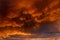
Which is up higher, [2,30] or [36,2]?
[36,2]

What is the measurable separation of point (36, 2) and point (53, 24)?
0.25 m

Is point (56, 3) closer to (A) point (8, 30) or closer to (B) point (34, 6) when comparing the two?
(B) point (34, 6)

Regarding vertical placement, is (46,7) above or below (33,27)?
above

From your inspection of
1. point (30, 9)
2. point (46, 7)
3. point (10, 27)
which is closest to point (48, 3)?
point (46, 7)

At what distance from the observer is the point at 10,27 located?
49.3 inches

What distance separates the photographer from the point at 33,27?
1.26 m

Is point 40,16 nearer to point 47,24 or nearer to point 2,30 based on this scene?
point 47,24

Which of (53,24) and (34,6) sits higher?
(34,6)

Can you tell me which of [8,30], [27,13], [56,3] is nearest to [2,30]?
[8,30]

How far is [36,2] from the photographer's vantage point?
4.05 feet

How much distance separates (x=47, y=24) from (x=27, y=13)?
207mm

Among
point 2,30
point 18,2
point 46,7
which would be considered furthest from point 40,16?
point 2,30

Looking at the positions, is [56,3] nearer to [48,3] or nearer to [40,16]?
[48,3]

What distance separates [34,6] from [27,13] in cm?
9
